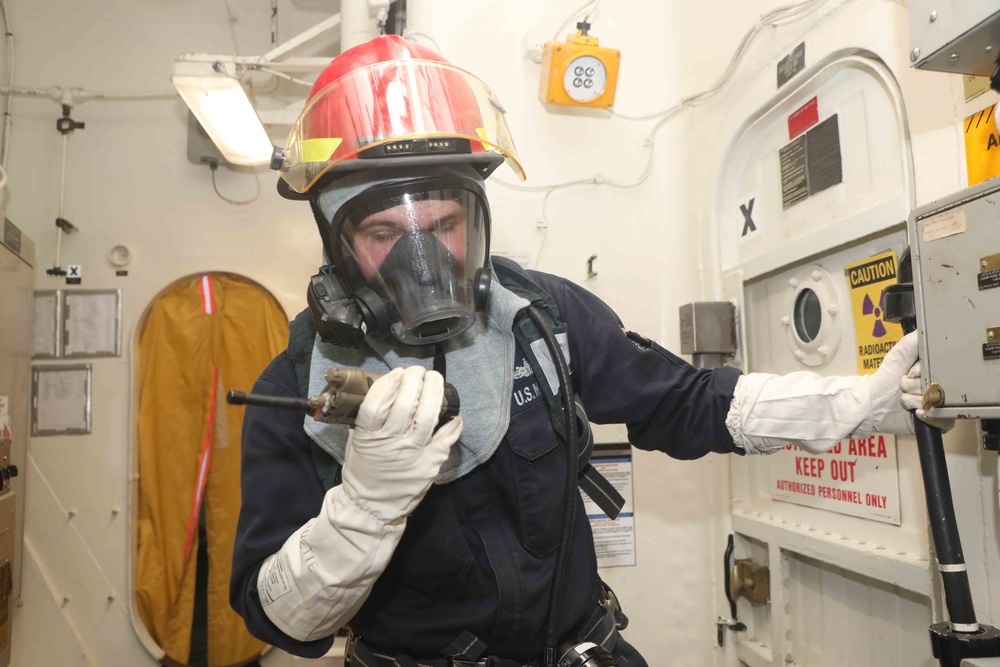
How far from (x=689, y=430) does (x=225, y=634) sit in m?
2.79

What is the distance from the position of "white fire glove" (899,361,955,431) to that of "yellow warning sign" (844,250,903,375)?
0.47m

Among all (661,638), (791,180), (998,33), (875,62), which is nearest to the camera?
(998,33)

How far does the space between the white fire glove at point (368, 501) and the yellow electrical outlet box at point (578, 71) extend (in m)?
1.54

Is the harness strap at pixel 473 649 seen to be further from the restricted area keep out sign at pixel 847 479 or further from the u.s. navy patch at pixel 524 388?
the restricted area keep out sign at pixel 847 479

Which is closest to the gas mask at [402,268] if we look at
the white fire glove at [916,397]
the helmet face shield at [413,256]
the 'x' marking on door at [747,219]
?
the helmet face shield at [413,256]

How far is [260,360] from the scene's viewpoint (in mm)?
3432

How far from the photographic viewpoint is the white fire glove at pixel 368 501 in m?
1.01

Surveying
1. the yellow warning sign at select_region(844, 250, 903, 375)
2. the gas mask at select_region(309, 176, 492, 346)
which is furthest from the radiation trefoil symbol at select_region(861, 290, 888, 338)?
the gas mask at select_region(309, 176, 492, 346)

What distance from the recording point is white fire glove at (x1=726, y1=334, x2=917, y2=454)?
121 cm

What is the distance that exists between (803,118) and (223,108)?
2257mm

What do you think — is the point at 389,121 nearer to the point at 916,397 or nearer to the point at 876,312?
the point at 916,397

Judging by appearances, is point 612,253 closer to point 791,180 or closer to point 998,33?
point 791,180

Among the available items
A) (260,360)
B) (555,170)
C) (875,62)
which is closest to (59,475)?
(260,360)

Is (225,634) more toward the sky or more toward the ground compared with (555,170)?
more toward the ground
